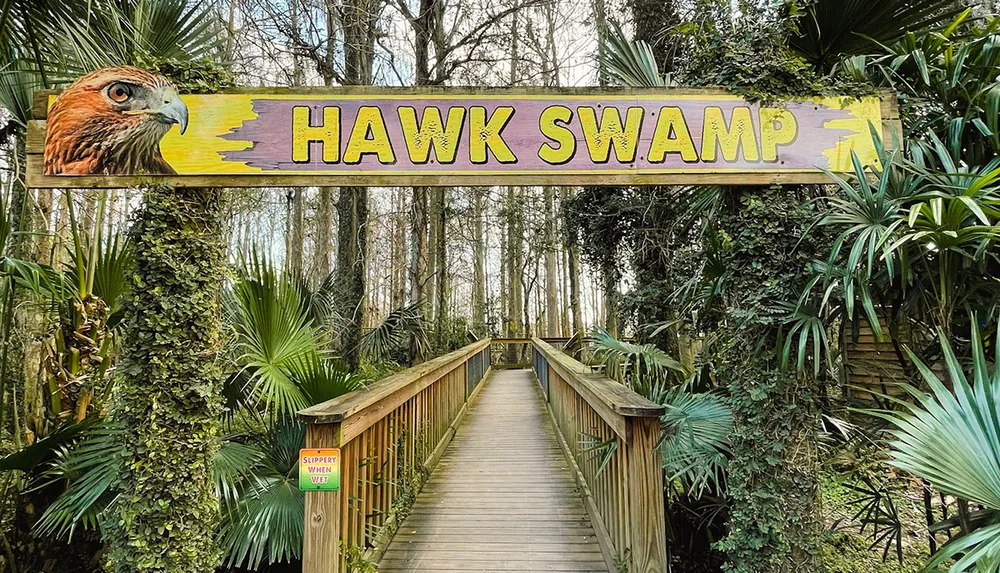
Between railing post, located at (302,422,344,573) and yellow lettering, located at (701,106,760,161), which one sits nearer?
railing post, located at (302,422,344,573)

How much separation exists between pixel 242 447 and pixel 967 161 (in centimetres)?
443

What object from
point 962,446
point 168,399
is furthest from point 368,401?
point 962,446

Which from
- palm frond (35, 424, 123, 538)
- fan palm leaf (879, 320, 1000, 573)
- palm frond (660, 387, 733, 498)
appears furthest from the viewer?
palm frond (35, 424, 123, 538)

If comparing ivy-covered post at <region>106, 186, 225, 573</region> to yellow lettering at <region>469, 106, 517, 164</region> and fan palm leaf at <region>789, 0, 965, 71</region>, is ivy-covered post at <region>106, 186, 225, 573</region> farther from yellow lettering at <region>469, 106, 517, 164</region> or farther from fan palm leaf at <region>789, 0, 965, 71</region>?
fan palm leaf at <region>789, 0, 965, 71</region>

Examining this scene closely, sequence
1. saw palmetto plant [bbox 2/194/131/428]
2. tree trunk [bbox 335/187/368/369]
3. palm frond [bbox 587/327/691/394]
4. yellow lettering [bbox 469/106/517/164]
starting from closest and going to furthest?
yellow lettering [bbox 469/106/517/164] < palm frond [bbox 587/327/691/394] < saw palmetto plant [bbox 2/194/131/428] < tree trunk [bbox 335/187/368/369]

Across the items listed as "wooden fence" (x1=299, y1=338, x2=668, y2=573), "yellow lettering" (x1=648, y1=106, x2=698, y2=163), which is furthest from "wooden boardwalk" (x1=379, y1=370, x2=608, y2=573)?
"yellow lettering" (x1=648, y1=106, x2=698, y2=163)

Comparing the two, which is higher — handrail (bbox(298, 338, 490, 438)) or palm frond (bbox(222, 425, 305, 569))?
handrail (bbox(298, 338, 490, 438))

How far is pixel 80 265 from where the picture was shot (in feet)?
12.1

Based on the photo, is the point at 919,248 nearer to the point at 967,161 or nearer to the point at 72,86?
the point at 967,161

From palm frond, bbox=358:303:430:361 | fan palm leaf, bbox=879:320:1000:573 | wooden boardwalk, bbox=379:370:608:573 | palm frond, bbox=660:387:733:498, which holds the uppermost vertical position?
palm frond, bbox=358:303:430:361

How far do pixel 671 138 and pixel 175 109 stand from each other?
8.47ft

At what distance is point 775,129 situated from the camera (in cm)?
255

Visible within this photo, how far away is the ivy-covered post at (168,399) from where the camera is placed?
2373mm

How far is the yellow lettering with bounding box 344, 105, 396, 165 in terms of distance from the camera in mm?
2531
